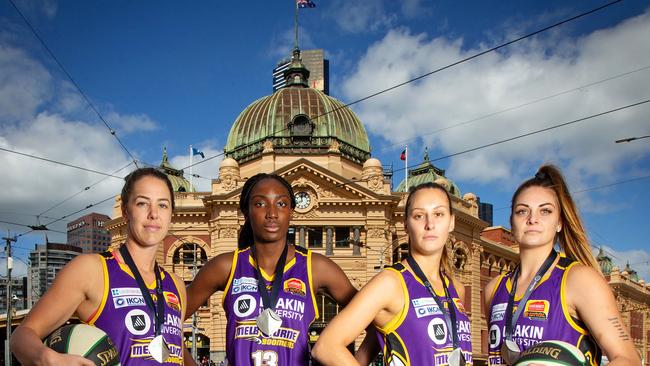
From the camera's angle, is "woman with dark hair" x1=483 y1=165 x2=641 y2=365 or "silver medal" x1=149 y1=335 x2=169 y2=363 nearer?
"woman with dark hair" x1=483 y1=165 x2=641 y2=365

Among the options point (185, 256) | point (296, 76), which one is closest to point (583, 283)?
point (185, 256)

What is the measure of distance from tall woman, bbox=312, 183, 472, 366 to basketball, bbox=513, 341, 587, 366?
0.83 metres

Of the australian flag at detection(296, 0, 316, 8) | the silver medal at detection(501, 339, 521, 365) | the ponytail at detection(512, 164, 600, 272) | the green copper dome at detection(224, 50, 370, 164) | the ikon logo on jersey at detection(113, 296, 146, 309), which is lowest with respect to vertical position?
the silver medal at detection(501, 339, 521, 365)

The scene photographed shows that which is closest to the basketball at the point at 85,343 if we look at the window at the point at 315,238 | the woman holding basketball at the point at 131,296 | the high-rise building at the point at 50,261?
the woman holding basketball at the point at 131,296

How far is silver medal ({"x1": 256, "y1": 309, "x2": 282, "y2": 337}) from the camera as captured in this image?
462 cm

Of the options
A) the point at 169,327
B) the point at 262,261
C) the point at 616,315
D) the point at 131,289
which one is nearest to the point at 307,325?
the point at 262,261

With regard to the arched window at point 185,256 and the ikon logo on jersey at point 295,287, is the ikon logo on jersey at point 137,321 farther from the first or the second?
the arched window at point 185,256

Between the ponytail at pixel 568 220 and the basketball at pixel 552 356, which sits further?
the ponytail at pixel 568 220

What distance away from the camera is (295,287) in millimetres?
4891

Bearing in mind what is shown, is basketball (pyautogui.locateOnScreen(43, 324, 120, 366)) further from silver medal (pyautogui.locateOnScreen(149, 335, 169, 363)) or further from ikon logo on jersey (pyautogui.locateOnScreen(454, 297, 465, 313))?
ikon logo on jersey (pyautogui.locateOnScreen(454, 297, 465, 313))

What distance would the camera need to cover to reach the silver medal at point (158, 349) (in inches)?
164

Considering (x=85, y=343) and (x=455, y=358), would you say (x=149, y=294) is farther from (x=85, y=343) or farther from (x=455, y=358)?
(x=455, y=358)

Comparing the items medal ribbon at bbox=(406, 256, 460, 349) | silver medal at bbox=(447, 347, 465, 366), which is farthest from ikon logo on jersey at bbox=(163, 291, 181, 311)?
silver medal at bbox=(447, 347, 465, 366)

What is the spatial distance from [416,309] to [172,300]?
1.68 metres
